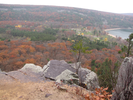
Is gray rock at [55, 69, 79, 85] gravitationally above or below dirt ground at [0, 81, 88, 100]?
below

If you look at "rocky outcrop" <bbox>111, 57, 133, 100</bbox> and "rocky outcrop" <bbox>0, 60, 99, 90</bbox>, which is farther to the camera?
"rocky outcrop" <bbox>0, 60, 99, 90</bbox>

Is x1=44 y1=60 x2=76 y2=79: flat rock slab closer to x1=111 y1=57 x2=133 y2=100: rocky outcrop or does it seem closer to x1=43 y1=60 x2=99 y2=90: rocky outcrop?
x1=43 y1=60 x2=99 y2=90: rocky outcrop

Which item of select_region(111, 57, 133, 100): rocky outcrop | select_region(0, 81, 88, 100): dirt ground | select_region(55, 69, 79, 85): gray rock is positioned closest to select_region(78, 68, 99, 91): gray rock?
select_region(55, 69, 79, 85): gray rock

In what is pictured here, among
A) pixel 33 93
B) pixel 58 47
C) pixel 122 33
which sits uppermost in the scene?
pixel 122 33

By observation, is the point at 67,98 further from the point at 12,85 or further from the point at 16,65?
the point at 16,65

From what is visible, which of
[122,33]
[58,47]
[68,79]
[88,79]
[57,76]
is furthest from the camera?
[122,33]

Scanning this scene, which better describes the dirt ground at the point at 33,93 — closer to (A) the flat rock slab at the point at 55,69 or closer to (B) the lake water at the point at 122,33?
(A) the flat rock slab at the point at 55,69

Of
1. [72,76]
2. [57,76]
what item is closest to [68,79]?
[72,76]

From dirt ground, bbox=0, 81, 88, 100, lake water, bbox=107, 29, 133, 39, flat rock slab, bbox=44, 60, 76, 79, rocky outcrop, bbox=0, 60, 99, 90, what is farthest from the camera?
lake water, bbox=107, 29, 133, 39

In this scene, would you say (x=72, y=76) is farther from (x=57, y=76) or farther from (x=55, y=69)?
(x=55, y=69)
